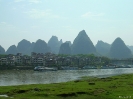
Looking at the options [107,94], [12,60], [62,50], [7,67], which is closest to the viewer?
[107,94]

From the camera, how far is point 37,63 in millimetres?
104188

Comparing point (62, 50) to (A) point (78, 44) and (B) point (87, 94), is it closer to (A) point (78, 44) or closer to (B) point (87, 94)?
(A) point (78, 44)

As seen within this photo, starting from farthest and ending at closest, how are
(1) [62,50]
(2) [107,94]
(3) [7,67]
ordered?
(1) [62,50] → (3) [7,67] → (2) [107,94]

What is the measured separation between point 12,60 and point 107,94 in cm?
8441

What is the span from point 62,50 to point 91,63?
56180 mm

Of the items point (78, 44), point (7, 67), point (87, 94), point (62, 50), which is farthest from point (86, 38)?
point (87, 94)

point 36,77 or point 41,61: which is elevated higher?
point 41,61

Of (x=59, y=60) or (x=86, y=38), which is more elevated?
(x=86, y=38)

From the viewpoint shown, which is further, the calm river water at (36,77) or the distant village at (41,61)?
the distant village at (41,61)

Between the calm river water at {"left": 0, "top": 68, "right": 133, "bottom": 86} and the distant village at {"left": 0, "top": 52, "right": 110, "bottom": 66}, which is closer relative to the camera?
the calm river water at {"left": 0, "top": 68, "right": 133, "bottom": 86}

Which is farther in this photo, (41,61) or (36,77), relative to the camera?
(41,61)

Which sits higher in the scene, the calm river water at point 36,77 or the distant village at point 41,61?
the distant village at point 41,61

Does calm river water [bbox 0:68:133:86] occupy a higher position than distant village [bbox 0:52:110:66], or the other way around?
distant village [bbox 0:52:110:66]

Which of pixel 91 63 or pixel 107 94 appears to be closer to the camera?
pixel 107 94
